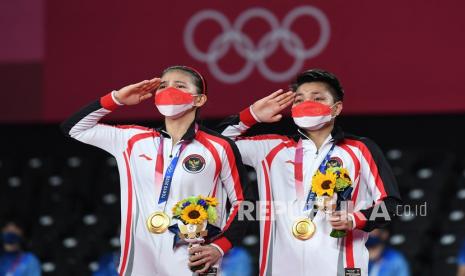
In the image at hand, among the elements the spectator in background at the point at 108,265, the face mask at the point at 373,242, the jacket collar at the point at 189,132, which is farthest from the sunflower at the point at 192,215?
the spectator in background at the point at 108,265

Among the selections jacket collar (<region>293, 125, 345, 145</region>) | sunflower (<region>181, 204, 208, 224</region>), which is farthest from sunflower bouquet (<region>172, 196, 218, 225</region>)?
jacket collar (<region>293, 125, 345, 145</region>)

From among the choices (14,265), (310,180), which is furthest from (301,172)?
(14,265)

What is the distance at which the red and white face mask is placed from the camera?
17.1 feet

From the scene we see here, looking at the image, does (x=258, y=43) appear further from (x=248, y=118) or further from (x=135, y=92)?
(x=135, y=92)

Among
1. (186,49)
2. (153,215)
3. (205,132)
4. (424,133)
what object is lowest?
(153,215)

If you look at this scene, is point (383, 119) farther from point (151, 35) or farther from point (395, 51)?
point (151, 35)

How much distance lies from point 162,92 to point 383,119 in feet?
15.3

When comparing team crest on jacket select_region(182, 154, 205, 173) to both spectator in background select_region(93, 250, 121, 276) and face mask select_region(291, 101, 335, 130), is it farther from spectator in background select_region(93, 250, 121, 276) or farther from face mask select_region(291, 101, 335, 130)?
spectator in background select_region(93, 250, 121, 276)

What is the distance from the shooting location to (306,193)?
5.35m

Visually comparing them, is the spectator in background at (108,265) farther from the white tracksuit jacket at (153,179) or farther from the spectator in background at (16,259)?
the white tracksuit jacket at (153,179)

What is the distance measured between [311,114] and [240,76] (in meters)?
4.01

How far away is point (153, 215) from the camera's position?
5.08 meters

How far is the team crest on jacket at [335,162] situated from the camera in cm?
532

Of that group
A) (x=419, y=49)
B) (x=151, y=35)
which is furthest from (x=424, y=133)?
(x=151, y=35)
